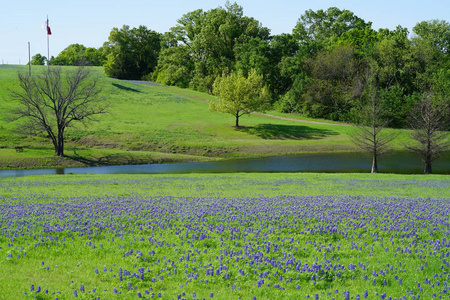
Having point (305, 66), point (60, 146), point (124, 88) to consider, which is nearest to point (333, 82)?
point (305, 66)

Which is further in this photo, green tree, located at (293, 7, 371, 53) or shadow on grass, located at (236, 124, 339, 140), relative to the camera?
green tree, located at (293, 7, 371, 53)

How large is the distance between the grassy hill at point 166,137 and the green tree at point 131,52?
139ft

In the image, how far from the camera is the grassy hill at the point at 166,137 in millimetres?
60406

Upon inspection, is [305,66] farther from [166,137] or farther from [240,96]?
[166,137]

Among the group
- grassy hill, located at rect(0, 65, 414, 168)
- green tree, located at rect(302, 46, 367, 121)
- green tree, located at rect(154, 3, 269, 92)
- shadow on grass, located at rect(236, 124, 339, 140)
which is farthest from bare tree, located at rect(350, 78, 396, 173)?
green tree, located at rect(154, 3, 269, 92)

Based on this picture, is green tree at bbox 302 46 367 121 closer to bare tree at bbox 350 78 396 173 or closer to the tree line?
the tree line

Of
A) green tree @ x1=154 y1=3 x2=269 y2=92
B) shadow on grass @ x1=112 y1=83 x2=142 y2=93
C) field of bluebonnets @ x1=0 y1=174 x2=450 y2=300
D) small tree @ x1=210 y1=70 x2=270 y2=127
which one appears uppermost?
green tree @ x1=154 y1=3 x2=269 y2=92

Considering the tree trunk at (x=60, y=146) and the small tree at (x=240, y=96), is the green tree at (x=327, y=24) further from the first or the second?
the tree trunk at (x=60, y=146)

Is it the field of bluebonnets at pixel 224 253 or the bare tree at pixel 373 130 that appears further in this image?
the bare tree at pixel 373 130

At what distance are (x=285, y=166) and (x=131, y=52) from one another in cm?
11352

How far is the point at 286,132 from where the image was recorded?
276 feet

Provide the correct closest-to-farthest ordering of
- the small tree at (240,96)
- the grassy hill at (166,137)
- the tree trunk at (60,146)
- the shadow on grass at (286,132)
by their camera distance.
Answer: the tree trunk at (60,146)
the grassy hill at (166,137)
the shadow on grass at (286,132)
the small tree at (240,96)

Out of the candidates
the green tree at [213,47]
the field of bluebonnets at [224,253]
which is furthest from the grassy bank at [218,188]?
the green tree at [213,47]

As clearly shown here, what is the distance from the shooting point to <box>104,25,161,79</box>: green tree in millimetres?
146250
